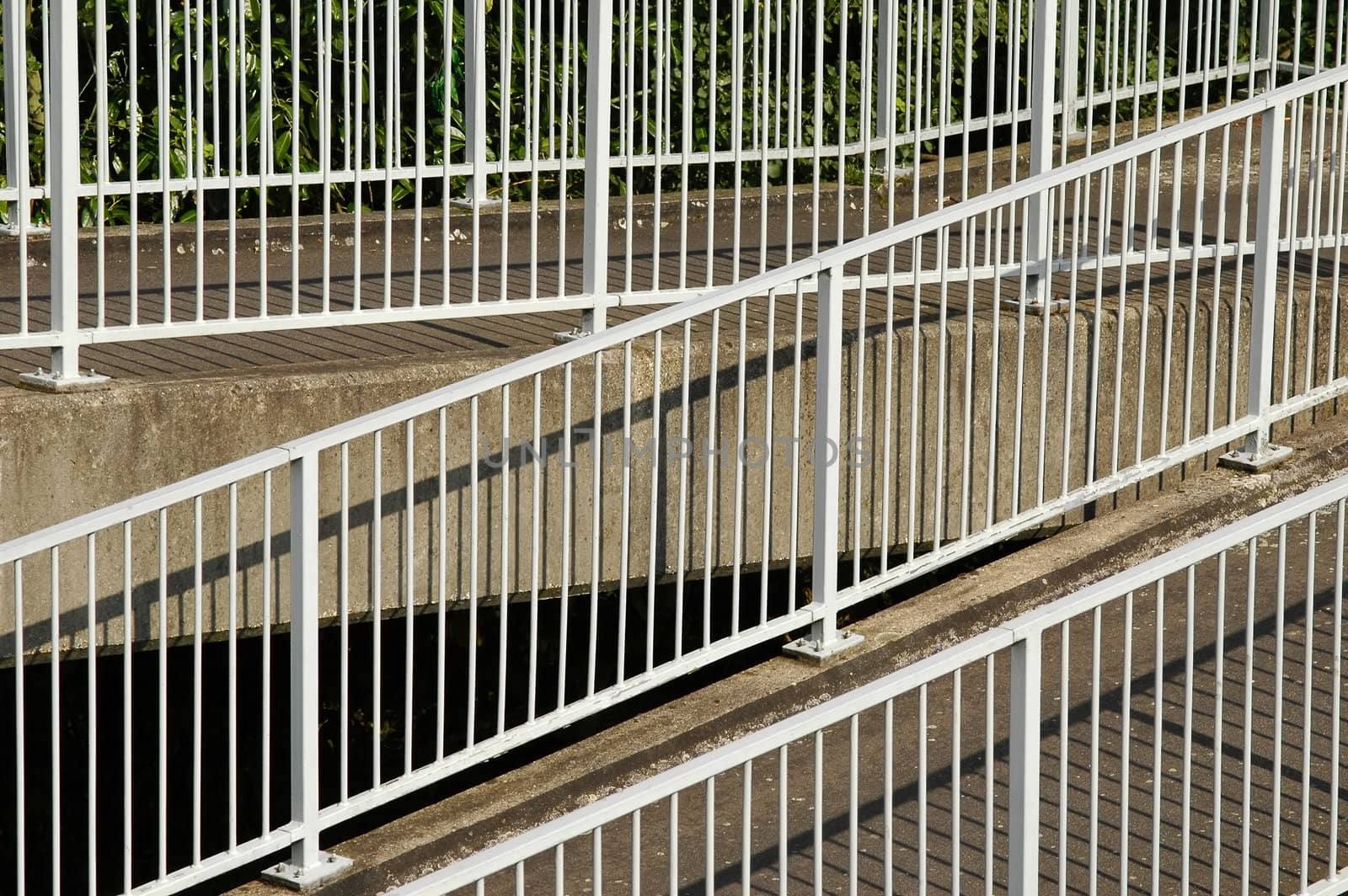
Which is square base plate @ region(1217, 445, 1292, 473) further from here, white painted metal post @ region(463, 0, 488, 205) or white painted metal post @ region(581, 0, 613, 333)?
white painted metal post @ region(463, 0, 488, 205)

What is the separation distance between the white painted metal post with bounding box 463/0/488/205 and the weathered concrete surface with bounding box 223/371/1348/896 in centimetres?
313

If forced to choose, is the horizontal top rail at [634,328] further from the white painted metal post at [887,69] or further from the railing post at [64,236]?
the white painted metal post at [887,69]

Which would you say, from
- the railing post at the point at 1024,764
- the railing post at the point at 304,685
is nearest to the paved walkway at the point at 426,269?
the railing post at the point at 304,685

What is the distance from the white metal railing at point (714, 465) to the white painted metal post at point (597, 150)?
1.27 feet

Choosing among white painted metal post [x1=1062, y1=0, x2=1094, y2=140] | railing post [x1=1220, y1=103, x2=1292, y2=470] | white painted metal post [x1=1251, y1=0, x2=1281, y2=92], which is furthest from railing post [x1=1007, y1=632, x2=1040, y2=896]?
white painted metal post [x1=1251, y1=0, x2=1281, y2=92]

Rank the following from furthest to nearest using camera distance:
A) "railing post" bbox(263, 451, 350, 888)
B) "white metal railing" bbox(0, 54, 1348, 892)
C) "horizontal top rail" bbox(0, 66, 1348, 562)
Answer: "white metal railing" bbox(0, 54, 1348, 892) → "railing post" bbox(263, 451, 350, 888) → "horizontal top rail" bbox(0, 66, 1348, 562)

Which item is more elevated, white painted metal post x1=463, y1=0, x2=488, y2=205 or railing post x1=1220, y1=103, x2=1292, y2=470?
white painted metal post x1=463, y1=0, x2=488, y2=205

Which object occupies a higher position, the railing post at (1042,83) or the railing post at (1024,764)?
the railing post at (1042,83)

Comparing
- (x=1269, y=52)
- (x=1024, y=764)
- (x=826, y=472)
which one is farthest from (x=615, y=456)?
(x=1269, y=52)

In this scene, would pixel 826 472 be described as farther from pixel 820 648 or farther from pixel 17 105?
pixel 17 105

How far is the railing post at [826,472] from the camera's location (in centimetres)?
604

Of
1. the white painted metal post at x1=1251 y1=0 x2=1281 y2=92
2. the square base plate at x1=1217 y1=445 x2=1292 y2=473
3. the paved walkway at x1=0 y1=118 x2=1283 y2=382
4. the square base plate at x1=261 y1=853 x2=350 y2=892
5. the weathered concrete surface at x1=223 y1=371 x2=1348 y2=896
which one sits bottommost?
the square base plate at x1=261 y1=853 x2=350 y2=892

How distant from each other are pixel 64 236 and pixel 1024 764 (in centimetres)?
357

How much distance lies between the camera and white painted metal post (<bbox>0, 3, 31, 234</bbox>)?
22.4ft
